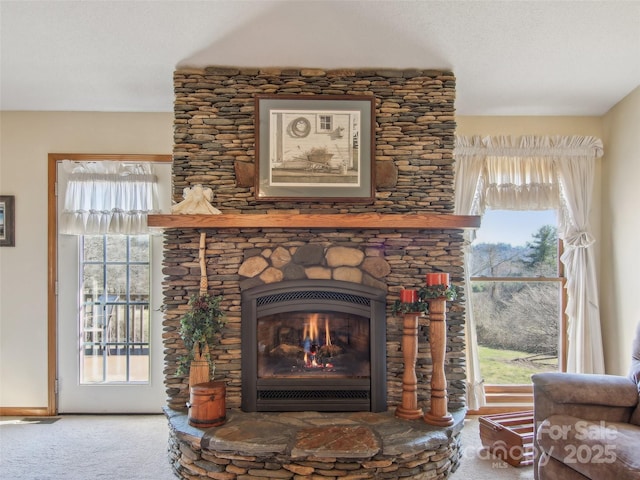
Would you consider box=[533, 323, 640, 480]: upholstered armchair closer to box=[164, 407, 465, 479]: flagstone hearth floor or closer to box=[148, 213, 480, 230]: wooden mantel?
box=[164, 407, 465, 479]: flagstone hearth floor

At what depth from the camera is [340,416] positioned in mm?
2490

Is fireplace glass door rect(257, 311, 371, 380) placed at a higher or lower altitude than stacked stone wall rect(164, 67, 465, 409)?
lower

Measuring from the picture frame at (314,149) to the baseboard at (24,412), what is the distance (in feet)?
8.37

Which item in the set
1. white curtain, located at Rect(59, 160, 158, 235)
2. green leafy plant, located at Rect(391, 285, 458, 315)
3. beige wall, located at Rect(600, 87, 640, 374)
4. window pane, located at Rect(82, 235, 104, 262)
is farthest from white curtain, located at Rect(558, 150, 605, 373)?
window pane, located at Rect(82, 235, 104, 262)

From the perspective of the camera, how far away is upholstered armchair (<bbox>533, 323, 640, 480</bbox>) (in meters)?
1.84

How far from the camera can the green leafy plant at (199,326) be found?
95.0 inches

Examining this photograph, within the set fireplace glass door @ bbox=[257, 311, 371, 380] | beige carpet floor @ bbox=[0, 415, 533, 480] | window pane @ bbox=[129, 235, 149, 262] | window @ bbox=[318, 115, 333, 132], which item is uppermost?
window @ bbox=[318, 115, 333, 132]

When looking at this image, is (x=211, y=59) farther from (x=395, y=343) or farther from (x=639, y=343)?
(x=639, y=343)

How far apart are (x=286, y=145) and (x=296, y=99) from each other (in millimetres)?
302

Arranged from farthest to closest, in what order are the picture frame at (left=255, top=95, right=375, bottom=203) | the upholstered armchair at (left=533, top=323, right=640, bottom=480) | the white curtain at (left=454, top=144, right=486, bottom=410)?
the white curtain at (left=454, top=144, right=486, bottom=410)
the picture frame at (left=255, top=95, right=375, bottom=203)
the upholstered armchair at (left=533, top=323, right=640, bottom=480)

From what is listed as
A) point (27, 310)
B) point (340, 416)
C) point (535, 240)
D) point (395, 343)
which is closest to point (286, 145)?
point (395, 343)

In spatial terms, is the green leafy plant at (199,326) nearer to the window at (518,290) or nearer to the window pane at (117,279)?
the window pane at (117,279)

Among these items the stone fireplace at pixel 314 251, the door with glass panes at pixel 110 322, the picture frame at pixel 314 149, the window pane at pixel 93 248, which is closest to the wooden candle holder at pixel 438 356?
the stone fireplace at pixel 314 251

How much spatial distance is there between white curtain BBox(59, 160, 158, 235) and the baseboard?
56.4 inches
